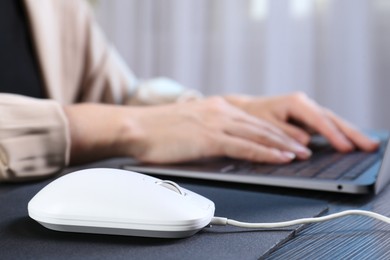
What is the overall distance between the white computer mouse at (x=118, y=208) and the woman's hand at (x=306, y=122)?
43 cm

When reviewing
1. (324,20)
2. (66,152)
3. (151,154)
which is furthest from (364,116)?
(66,152)

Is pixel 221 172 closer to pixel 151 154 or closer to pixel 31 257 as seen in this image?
pixel 151 154

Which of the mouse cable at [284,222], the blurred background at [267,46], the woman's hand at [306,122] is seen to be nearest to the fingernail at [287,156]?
the woman's hand at [306,122]

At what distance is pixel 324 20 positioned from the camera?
181 centimetres

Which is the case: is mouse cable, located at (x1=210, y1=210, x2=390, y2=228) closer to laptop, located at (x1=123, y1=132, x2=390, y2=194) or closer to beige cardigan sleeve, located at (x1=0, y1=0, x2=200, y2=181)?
laptop, located at (x1=123, y1=132, x2=390, y2=194)

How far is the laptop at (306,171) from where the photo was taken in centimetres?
48

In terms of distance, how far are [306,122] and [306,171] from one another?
0.23 metres

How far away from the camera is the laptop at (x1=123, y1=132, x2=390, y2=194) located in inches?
19.1

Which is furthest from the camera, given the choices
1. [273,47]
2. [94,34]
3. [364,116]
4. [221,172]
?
[273,47]

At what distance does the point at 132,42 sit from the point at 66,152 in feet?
5.46

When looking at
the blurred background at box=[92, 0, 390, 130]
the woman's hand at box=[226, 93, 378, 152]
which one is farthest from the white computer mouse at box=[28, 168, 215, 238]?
the blurred background at box=[92, 0, 390, 130]

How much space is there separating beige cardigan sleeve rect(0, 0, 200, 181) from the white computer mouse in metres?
0.19

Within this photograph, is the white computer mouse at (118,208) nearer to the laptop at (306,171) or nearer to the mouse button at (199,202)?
the mouse button at (199,202)

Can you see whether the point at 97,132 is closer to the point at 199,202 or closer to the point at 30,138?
the point at 30,138
